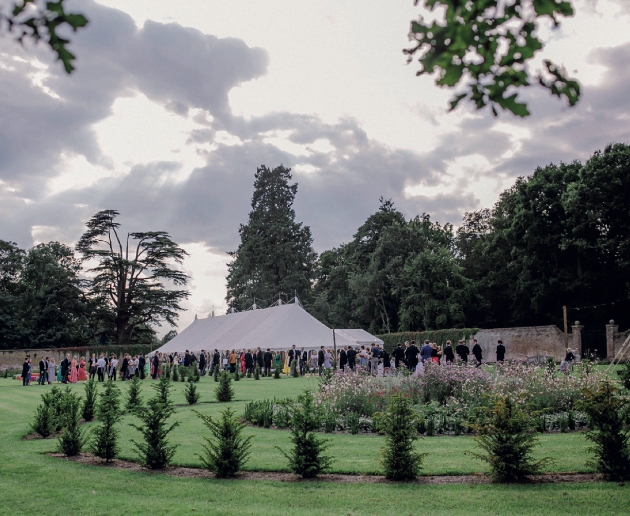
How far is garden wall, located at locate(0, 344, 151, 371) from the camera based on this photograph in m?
46.6

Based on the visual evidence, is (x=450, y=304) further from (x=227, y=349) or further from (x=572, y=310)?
(x=227, y=349)

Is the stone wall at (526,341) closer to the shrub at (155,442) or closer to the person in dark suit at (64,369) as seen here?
the person in dark suit at (64,369)

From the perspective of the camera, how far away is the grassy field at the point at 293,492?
258 inches

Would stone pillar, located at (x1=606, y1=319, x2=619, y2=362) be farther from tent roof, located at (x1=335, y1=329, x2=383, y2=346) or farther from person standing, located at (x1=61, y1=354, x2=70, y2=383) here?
person standing, located at (x1=61, y1=354, x2=70, y2=383)

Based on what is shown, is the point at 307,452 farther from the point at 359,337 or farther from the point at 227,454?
the point at 359,337

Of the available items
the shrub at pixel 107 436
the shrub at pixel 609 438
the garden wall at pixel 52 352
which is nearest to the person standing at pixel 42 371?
the garden wall at pixel 52 352

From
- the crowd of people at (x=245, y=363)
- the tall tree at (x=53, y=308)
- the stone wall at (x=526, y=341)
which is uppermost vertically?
the tall tree at (x=53, y=308)

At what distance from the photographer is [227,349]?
34.9 metres

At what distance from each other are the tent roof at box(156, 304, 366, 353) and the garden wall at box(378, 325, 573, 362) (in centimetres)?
529

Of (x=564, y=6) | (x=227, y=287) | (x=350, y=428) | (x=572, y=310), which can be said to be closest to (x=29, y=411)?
(x=350, y=428)

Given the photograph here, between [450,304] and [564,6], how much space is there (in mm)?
45315

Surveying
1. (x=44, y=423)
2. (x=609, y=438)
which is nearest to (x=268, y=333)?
(x=44, y=423)

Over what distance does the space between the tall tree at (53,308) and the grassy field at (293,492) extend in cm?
4632

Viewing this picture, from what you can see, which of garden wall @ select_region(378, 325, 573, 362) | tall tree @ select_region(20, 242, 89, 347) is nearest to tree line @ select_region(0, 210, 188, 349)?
tall tree @ select_region(20, 242, 89, 347)
